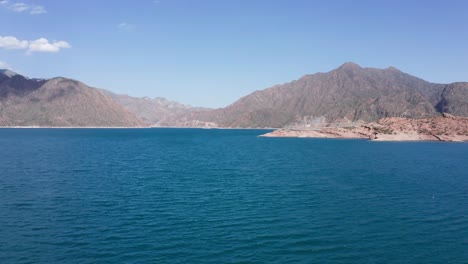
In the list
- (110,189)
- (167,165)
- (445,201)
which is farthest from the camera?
(167,165)

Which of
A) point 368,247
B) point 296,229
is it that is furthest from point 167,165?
point 368,247

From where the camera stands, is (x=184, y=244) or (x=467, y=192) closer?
(x=184, y=244)

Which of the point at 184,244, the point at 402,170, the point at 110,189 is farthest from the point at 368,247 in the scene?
the point at 402,170

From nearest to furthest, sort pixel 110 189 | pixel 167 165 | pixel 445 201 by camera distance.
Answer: pixel 445 201
pixel 110 189
pixel 167 165

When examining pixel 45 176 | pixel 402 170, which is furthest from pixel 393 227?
pixel 45 176

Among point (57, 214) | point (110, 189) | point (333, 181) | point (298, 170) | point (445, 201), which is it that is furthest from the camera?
point (298, 170)

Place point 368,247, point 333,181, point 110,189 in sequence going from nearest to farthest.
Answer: point 368,247
point 110,189
point 333,181

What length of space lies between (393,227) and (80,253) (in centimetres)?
3371

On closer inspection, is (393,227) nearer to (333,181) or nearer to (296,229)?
(296,229)

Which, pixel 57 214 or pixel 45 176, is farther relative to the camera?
pixel 45 176

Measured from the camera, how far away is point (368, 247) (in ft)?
125

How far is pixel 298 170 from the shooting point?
296 ft

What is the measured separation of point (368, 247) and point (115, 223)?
2771 cm

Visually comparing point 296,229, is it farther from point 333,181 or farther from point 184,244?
point 333,181
